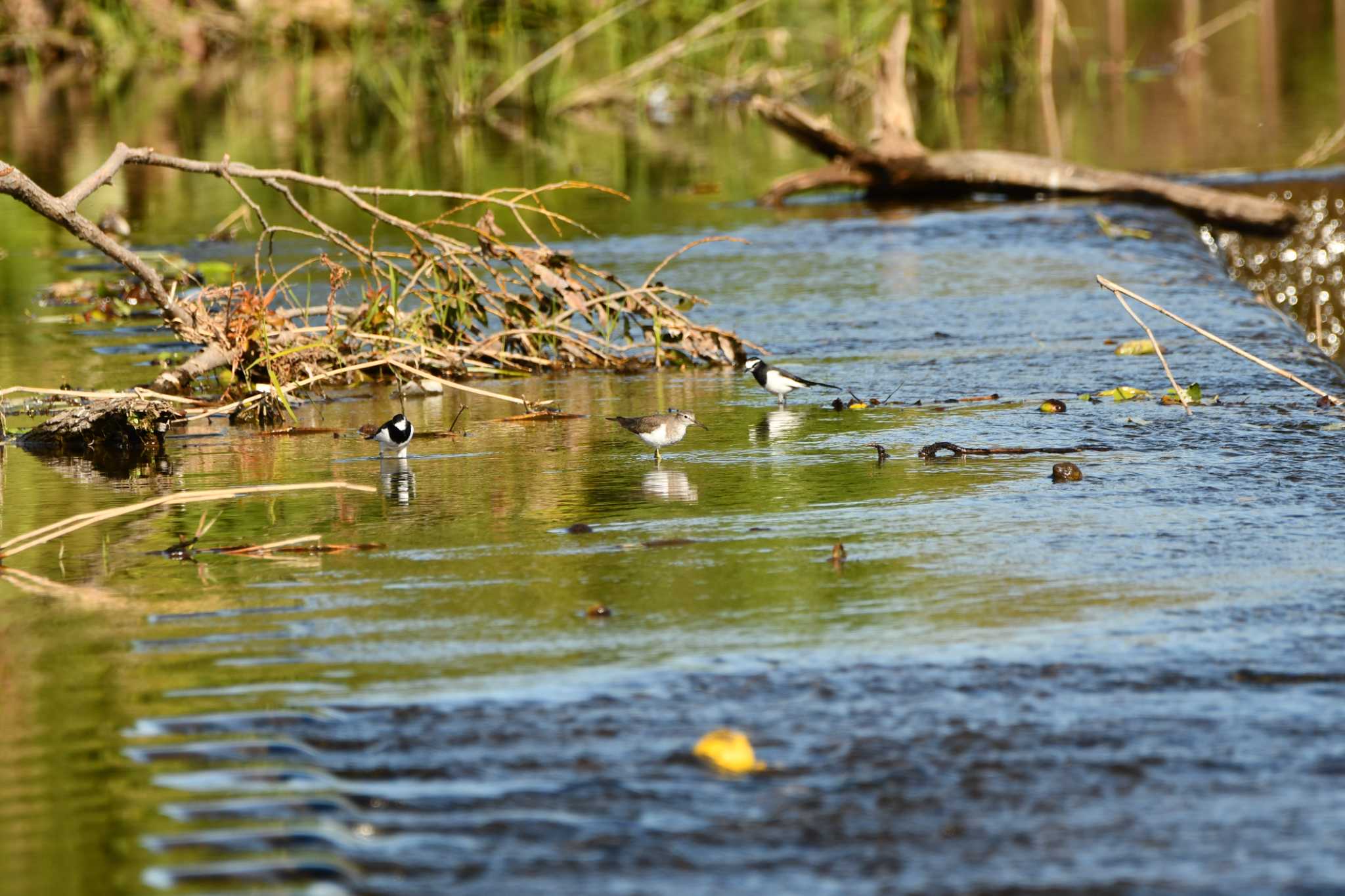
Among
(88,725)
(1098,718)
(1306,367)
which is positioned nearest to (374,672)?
(88,725)

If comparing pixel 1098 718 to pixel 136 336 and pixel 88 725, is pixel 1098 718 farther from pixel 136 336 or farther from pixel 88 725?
pixel 136 336

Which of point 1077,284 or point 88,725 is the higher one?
point 1077,284

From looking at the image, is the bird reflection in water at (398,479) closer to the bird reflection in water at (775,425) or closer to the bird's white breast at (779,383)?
the bird reflection in water at (775,425)

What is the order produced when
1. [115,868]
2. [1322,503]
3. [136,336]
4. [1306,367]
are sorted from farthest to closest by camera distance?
[136,336] < [1306,367] < [1322,503] < [115,868]

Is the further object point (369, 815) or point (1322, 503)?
point (1322, 503)

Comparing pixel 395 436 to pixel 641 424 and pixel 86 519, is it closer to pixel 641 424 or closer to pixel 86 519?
pixel 641 424

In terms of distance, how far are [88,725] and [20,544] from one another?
1694 millimetres

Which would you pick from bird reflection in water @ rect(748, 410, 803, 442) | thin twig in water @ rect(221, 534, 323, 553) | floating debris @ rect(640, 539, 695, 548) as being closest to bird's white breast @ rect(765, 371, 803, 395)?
bird reflection in water @ rect(748, 410, 803, 442)

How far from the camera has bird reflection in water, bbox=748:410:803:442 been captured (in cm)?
665

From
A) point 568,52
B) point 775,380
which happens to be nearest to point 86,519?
point 775,380

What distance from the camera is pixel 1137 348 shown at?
25.4ft

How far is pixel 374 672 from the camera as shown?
13.3ft

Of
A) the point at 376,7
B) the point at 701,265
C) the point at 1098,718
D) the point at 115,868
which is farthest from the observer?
the point at 376,7

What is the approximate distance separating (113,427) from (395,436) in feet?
4.52
